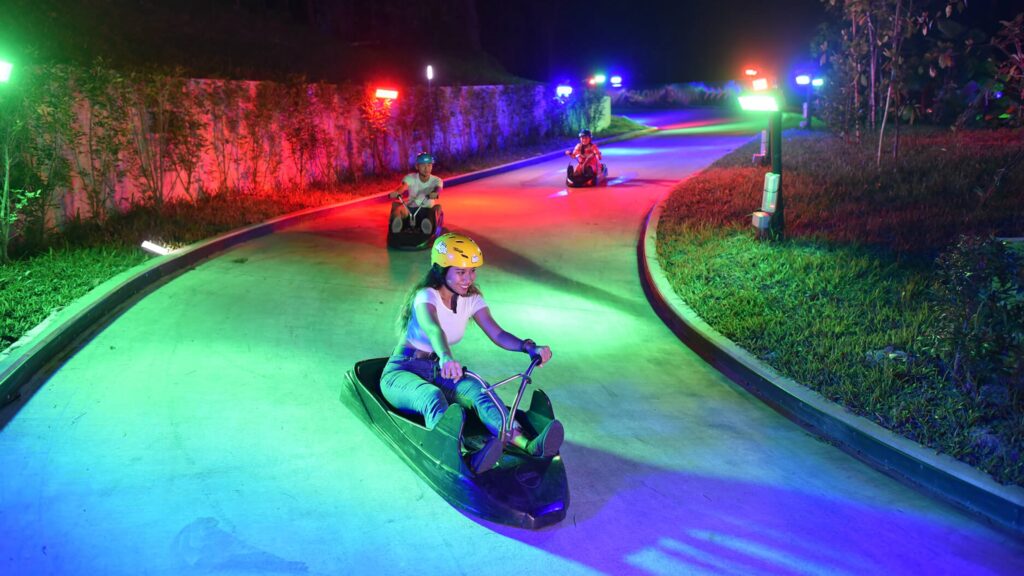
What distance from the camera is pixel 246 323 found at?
7633mm

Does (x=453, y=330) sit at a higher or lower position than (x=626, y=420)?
higher

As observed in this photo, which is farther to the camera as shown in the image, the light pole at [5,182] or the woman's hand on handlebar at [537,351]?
the light pole at [5,182]

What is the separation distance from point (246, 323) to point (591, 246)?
5.50 metres

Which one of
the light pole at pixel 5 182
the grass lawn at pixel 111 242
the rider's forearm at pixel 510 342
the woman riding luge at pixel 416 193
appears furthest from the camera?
the woman riding luge at pixel 416 193

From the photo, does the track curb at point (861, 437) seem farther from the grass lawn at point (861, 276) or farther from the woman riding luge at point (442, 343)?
the woman riding luge at point (442, 343)

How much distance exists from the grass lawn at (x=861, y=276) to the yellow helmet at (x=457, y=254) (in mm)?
2791

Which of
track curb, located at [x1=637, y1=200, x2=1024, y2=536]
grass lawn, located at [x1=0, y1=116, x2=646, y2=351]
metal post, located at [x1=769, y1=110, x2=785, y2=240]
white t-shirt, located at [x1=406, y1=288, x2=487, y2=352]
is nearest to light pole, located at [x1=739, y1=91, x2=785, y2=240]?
metal post, located at [x1=769, y1=110, x2=785, y2=240]

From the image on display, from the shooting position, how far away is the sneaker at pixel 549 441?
4.20m

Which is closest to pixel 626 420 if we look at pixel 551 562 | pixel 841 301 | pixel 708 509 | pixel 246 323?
pixel 708 509

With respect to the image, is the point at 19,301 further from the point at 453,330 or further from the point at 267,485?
the point at 453,330

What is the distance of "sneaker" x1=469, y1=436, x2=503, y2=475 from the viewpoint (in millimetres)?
4113

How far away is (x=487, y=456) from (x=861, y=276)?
18.7ft

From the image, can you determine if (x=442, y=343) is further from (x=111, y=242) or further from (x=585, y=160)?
(x=585, y=160)

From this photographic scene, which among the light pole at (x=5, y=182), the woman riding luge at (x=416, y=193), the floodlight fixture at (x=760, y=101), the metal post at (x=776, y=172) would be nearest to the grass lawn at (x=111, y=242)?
the light pole at (x=5, y=182)
